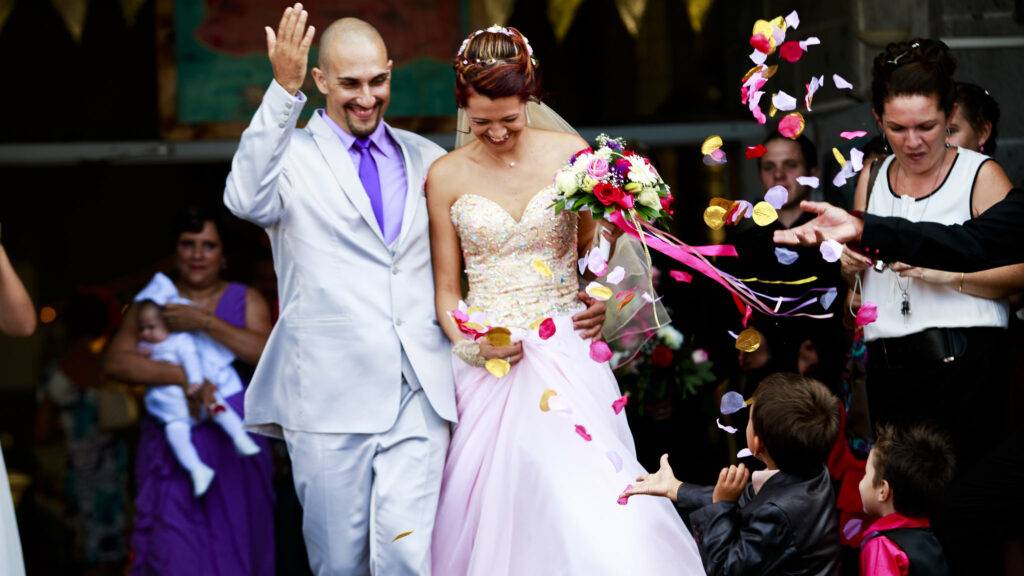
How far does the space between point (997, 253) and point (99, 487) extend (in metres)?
4.11

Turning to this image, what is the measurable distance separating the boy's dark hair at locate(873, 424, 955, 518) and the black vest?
6 centimetres

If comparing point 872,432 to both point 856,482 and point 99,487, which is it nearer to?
point 856,482

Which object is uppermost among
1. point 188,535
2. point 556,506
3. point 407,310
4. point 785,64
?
point 785,64

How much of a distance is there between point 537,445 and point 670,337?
1.68 m

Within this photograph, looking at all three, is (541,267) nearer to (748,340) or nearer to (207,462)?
(748,340)

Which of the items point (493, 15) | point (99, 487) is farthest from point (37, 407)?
point (493, 15)

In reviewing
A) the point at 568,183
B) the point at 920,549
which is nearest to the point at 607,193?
the point at 568,183

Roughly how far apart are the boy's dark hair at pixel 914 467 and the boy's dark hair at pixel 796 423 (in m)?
0.23

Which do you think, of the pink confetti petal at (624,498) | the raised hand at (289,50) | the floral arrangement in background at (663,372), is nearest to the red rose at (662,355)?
the floral arrangement in background at (663,372)

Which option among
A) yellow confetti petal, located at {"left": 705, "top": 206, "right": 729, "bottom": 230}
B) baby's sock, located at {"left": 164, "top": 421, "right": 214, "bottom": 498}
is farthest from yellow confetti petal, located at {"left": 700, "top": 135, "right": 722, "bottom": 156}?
baby's sock, located at {"left": 164, "top": 421, "right": 214, "bottom": 498}

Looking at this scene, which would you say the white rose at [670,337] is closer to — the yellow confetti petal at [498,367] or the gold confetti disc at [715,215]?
the yellow confetti petal at [498,367]

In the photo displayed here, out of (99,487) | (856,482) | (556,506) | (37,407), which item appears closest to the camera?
(556,506)

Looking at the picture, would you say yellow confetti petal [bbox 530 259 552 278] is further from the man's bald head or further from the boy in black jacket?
the man's bald head

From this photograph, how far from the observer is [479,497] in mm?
4820
